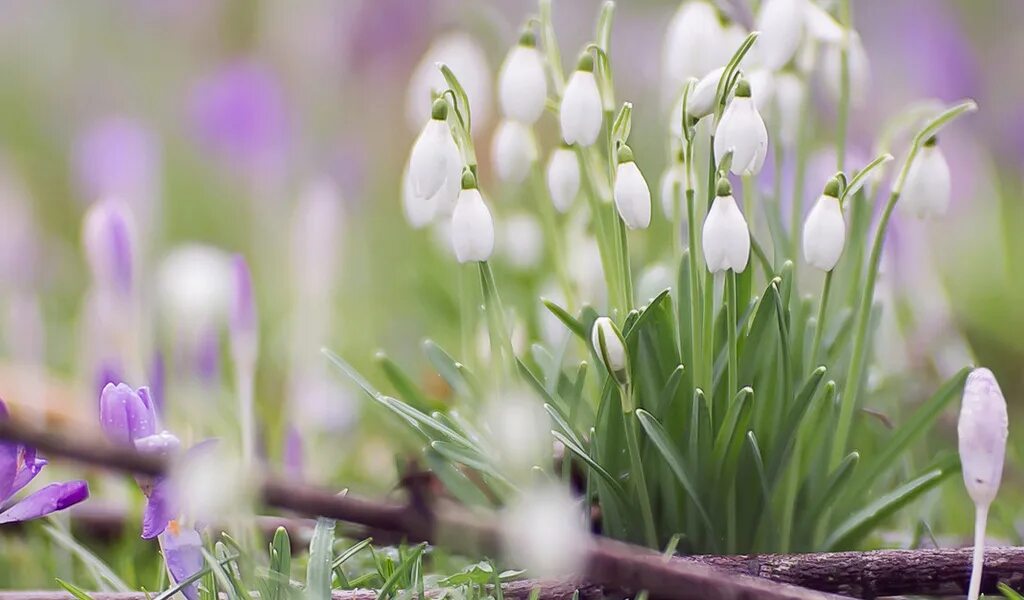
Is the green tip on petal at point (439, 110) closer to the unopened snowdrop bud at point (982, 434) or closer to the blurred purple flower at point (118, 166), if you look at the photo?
the unopened snowdrop bud at point (982, 434)

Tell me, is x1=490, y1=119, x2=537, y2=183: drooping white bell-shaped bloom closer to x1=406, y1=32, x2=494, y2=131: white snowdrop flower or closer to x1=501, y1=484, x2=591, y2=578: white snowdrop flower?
x1=406, y1=32, x2=494, y2=131: white snowdrop flower

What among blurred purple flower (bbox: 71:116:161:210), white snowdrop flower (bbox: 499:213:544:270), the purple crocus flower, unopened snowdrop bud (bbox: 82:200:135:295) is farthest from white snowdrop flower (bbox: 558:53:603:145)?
blurred purple flower (bbox: 71:116:161:210)

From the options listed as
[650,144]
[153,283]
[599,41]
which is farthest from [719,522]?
[650,144]

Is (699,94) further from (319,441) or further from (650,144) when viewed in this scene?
(650,144)

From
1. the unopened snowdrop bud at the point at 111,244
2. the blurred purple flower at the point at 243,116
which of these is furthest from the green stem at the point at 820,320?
the blurred purple flower at the point at 243,116

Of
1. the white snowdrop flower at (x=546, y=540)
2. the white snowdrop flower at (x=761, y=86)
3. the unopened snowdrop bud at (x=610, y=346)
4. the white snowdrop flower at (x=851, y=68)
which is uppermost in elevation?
the white snowdrop flower at (x=851, y=68)

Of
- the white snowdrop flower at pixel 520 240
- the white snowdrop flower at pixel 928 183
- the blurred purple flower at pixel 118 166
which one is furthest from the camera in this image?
→ the blurred purple flower at pixel 118 166
